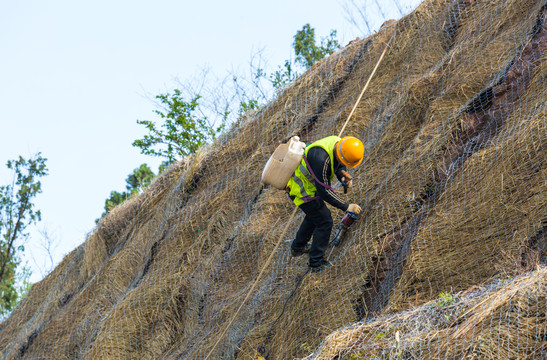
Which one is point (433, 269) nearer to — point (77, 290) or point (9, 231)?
point (77, 290)

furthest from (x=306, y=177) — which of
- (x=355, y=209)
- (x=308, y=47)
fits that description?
(x=308, y=47)

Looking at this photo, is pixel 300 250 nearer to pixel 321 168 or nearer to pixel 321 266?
pixel 321 266

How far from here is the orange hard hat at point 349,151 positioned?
22.7 feet

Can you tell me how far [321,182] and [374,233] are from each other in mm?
899

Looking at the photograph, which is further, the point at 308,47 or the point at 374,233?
the point at 308,47

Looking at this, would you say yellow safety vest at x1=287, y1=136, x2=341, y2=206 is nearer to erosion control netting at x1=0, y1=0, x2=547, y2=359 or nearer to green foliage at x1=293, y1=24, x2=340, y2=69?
erosion control netting at x1=0, y1=0, x2=547, y2=359

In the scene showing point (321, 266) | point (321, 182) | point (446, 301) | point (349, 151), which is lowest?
point (446, 301)

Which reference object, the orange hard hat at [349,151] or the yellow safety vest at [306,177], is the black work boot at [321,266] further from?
the orange hard hat at [349,151]

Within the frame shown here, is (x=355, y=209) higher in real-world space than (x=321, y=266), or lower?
higher

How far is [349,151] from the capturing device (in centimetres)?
692

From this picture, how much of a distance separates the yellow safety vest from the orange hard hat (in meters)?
0.14

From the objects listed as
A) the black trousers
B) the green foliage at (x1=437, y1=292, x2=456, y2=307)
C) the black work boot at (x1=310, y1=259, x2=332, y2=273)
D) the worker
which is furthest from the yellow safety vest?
the green foliage at (x1=437, y1=292, x2=456, y2=307)

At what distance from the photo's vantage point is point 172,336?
9.41 meters

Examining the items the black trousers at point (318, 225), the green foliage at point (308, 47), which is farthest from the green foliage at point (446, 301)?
the green foliage at point (308, 47)
